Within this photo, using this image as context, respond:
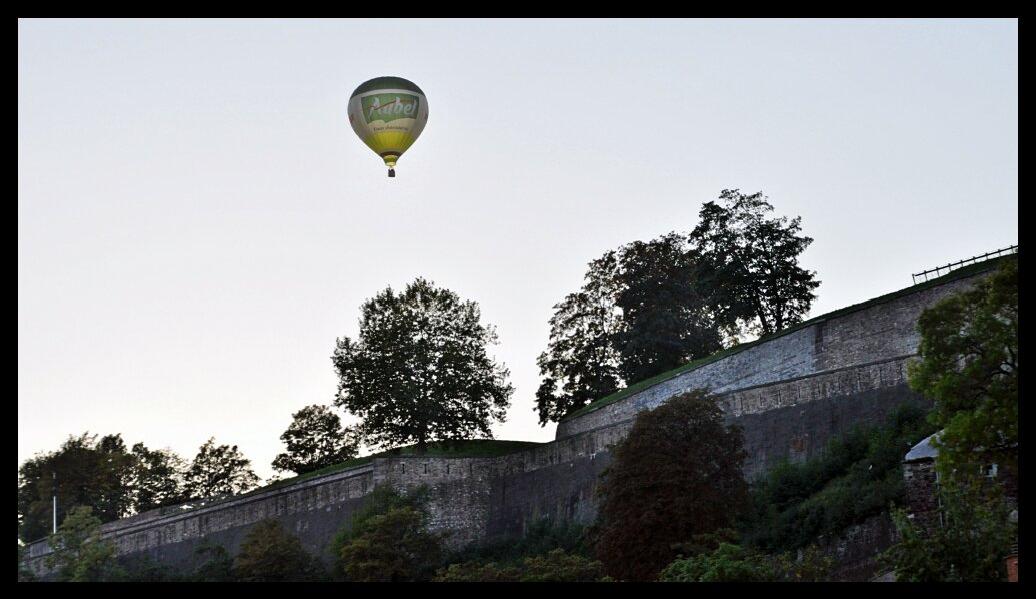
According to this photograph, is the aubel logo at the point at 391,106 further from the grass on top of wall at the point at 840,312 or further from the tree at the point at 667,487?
the grass on top of wall at the point at 840,312

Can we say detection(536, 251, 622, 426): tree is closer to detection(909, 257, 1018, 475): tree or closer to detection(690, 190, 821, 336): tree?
detection(690, 190, 821, 336): tree

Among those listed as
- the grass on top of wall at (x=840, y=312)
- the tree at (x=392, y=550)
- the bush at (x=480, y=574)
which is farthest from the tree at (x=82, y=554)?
the grass on top of wall at (x=840, y=312)

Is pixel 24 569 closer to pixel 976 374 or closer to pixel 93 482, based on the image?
pixel 93 482

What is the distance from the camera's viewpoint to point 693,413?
34.1 meters

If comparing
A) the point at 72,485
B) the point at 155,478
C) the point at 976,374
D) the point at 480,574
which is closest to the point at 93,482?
the point at 72,485

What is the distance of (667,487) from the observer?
106 feet

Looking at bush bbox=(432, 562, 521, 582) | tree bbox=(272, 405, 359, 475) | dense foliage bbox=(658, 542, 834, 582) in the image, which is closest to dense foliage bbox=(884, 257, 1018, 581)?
dense foliage bbox=(658, 542, 834, 582)

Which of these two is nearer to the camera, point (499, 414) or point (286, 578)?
point (286, 578)

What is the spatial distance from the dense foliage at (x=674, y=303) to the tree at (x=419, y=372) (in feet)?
12.6

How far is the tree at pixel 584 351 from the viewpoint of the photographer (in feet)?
181
